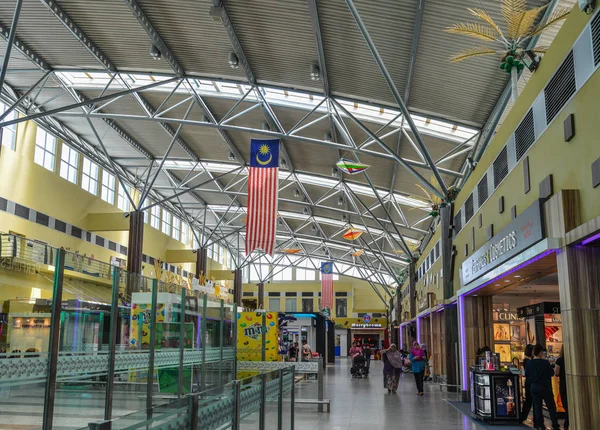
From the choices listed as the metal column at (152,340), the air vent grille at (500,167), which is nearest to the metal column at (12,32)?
the metal column at (152,340)

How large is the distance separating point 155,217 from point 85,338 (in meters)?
33.3

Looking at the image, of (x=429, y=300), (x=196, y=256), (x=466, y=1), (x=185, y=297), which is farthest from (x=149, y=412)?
(x=196, y=256)

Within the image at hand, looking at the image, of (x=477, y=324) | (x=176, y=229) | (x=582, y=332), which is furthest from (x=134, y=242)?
(x=582, y=332)

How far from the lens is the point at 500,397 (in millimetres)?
11906

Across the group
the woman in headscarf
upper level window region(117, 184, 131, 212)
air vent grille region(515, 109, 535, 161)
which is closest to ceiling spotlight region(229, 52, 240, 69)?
air vent grille region(515, 109, 535, 161)

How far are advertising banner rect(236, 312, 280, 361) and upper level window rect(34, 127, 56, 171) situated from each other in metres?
13.1

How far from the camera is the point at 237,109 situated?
2370cm

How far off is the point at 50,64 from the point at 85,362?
15.0m

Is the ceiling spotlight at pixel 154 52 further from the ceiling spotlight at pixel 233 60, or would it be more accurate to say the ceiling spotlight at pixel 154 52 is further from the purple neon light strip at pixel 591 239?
the purple neon light strip at pixel 591 239

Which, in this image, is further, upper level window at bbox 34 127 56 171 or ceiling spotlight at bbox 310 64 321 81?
upper level window at bbox 34 127 56 171

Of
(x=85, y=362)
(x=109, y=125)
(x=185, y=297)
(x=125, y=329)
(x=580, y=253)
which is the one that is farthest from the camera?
(x=109, y=125)

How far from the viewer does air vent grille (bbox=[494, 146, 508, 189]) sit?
12.2m

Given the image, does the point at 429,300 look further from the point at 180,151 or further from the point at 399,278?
the point at 399,278

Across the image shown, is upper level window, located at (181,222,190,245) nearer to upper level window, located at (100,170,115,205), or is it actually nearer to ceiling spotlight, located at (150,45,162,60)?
upper level window, located at (100,170,115,205)
